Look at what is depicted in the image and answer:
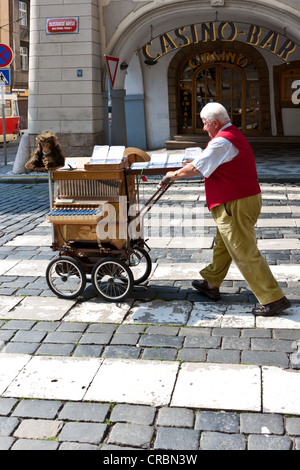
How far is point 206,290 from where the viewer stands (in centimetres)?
596

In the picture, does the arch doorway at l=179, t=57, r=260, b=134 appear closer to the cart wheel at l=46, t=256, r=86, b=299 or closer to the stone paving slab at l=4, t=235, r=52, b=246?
the stone paving slab at l=4, t=235, r=52, b=246

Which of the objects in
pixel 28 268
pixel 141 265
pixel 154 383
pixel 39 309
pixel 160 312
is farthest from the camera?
pixel 28 268

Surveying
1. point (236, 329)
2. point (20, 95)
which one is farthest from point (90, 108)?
point (20, 95)

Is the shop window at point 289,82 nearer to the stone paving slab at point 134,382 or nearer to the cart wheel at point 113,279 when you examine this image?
the cart wheel at point 113,279

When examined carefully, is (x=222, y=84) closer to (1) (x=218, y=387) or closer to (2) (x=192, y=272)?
(2) (x=192, y=272)

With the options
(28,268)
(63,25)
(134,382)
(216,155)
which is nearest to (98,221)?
(216,155)

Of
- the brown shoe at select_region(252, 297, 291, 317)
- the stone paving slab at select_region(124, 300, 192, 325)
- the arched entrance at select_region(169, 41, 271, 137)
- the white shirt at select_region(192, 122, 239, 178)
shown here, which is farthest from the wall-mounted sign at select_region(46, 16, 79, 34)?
the brown shoe at select_region(252, 297, 291, 317)

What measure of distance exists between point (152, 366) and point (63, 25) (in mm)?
13158

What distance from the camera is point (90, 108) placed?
53.1 feet

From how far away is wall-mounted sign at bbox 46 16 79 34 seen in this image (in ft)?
52.3

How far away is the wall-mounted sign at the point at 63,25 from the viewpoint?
52.3 ft

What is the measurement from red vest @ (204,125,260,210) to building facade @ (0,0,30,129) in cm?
3513

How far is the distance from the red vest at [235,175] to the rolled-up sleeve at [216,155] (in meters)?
0.04

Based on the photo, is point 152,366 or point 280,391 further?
point 152,366
